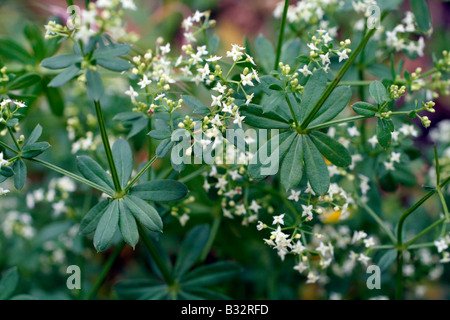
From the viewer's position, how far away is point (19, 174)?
207 cm

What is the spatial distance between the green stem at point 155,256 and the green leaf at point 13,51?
68.7 inches

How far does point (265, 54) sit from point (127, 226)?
153 centimetres

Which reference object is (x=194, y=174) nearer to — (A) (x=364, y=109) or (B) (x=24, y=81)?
(A) (x=364, y=109)

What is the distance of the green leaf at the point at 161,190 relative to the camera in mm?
2141

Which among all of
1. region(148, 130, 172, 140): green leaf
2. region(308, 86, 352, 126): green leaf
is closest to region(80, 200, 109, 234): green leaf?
Result: region(148, 130, 172, 140): green leaf

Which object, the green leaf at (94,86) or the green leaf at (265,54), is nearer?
the green leaf at (94,86)

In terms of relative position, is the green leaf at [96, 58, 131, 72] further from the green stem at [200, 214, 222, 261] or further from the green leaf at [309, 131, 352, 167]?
the green stem at [200, 214, 222, 261]

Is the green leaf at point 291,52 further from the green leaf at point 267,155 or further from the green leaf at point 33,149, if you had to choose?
the green leaf at point 33,149

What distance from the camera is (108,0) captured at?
5.64 ft

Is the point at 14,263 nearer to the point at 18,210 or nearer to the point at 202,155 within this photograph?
the point at 18,210

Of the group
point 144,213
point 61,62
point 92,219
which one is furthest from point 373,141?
point 61,62

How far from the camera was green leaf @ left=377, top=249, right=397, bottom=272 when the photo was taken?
2.47m

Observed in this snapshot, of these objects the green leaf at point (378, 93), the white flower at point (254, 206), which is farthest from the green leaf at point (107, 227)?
the green leaf at point (378, 93)
